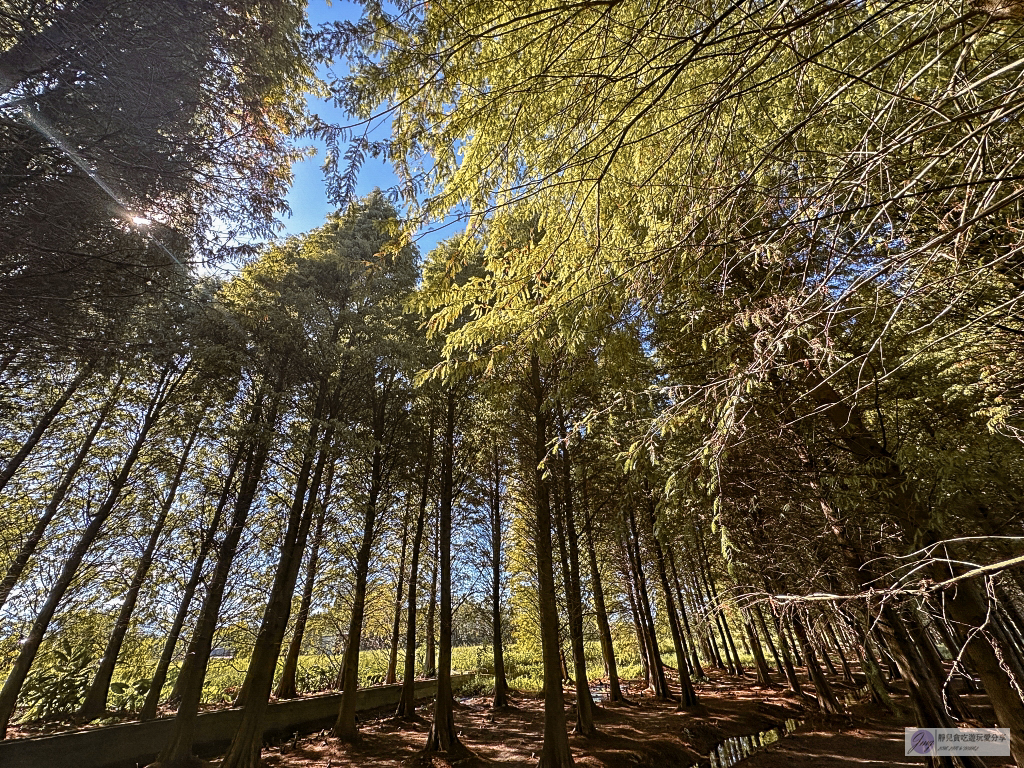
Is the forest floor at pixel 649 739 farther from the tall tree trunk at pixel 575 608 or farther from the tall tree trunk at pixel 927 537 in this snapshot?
the tall tree trunk at pixel 927 537

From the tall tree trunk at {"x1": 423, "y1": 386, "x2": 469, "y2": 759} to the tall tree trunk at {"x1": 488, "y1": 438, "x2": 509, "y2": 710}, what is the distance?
5.91ft

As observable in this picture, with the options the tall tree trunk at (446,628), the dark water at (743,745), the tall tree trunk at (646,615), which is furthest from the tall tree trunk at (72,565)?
the tall tree trunk at (646,615)

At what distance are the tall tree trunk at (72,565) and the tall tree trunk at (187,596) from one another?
1.63 metres

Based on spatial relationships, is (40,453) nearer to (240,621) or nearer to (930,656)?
(240,621)

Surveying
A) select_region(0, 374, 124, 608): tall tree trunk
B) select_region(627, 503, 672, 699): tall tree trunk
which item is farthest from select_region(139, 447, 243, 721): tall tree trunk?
select_region(627, 503, 672, 699): tall tree trunk

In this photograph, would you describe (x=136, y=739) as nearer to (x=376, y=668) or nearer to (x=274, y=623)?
(x=274, y=623)

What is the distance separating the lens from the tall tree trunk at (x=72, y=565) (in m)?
6.52

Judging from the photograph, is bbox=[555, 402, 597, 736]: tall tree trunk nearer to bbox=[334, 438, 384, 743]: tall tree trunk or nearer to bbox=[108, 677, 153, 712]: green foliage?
bbox=[334, 438, 384, 743]: tall tree trunk

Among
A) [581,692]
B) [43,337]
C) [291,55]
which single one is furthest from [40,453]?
[581,692]

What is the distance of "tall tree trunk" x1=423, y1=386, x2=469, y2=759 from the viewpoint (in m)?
7.72

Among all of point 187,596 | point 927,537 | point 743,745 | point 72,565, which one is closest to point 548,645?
point 927,537

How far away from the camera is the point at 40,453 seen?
7.74 m

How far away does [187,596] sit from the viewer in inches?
309

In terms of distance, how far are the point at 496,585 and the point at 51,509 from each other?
33.1 feet
